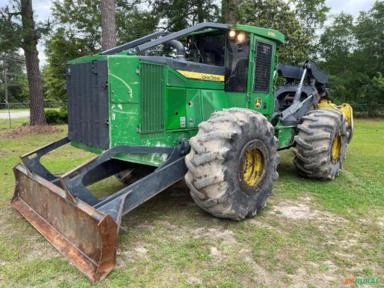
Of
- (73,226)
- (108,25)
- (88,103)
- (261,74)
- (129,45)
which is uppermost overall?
(108,25)

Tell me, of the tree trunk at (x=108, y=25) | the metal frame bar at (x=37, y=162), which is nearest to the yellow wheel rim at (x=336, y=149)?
the metal frame bar at (x=37, y=162)

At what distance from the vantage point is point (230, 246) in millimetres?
3541

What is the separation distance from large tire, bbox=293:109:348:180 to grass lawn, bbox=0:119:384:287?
0.47 m

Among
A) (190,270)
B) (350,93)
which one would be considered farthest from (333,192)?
(350,93)

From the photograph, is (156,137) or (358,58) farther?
(358,58)

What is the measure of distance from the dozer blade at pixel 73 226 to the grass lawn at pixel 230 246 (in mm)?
94

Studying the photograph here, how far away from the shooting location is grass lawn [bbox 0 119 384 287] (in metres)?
2.99

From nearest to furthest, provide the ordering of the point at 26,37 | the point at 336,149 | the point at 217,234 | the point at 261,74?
the point at 217,234 < the point at 261,74 < the point at 336,149 < the point at 26,37

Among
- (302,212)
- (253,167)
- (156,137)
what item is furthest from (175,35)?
(302,212)

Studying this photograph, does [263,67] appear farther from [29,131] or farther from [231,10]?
[29,131]

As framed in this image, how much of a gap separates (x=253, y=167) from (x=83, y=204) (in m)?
2.11

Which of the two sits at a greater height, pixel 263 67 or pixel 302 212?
pixel 263 67

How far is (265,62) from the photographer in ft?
17.4

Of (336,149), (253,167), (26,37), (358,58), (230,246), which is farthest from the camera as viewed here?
(358,58)
